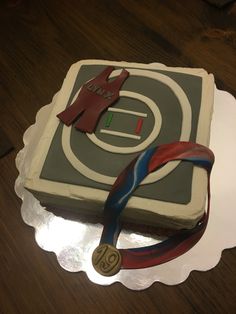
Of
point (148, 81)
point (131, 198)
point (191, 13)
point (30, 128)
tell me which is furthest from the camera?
point (191, 13)

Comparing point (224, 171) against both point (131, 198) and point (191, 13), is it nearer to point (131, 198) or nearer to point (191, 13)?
point (131, 198)

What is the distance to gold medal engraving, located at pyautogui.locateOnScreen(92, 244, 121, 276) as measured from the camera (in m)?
0.65

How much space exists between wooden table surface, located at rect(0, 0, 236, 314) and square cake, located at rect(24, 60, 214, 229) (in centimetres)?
11

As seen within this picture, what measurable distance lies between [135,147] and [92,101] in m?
0.12

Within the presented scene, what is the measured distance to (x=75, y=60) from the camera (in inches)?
38.0

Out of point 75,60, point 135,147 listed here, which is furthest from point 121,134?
point 75,60

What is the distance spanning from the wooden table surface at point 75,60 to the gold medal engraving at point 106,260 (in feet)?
0.10

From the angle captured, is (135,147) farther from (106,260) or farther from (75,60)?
(75,60)

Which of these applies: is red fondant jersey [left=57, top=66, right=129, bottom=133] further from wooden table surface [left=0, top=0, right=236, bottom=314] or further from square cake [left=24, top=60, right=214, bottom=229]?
wooden table surface [left=0, top=0, right=236, bottom=314]

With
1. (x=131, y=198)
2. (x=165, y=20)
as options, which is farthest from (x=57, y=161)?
(x=165, y=20)

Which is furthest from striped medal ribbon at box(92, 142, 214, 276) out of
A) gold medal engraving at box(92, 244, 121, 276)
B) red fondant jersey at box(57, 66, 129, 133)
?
red fondant jersey at box(57, 66, 129, 133)

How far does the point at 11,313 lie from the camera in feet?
2.17

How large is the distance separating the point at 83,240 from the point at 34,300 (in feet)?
0.43

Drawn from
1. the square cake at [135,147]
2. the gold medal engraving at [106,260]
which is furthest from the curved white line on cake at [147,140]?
the gold medal engraving at [106,260]
